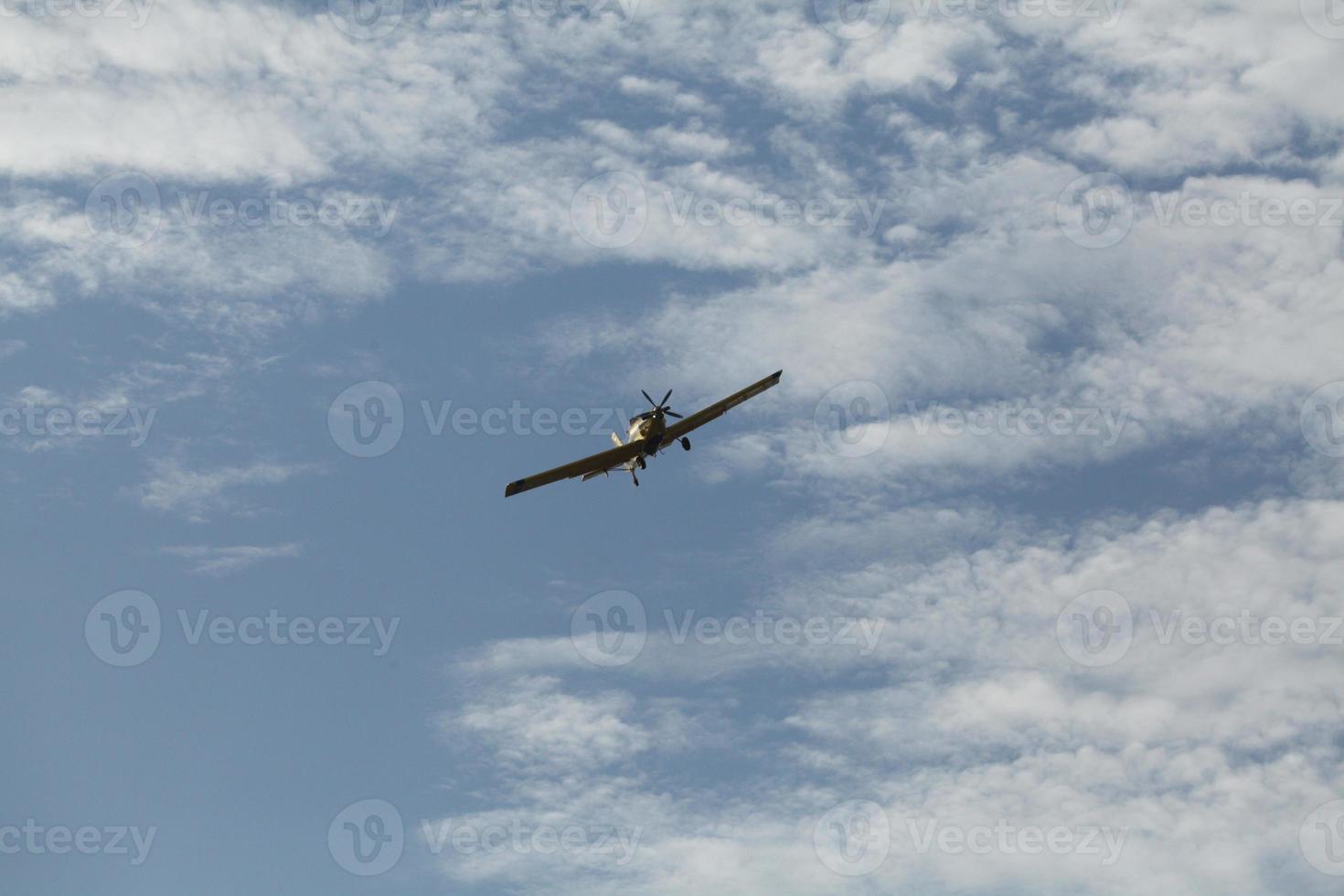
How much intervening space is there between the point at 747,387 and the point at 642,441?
8.40 m

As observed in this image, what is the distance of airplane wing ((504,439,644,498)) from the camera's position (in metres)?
73.1

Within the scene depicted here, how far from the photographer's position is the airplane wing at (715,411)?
76562 millimetres

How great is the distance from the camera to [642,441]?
75250 mm

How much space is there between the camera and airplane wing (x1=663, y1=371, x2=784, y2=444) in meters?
76.6

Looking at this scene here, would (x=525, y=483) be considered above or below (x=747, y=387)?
below

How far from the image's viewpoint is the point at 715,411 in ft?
256

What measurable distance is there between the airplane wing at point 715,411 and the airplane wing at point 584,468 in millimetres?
2470

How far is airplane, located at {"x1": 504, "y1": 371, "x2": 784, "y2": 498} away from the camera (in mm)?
73500

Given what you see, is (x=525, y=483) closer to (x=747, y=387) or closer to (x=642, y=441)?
(x=642, y=441)

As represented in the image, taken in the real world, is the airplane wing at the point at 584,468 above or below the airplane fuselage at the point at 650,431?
below

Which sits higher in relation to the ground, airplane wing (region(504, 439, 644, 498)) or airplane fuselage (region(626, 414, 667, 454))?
airplane fuselage (region(626, 414, 667, 454))

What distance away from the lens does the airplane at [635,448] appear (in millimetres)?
73500

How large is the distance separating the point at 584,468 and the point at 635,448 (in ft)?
11.6

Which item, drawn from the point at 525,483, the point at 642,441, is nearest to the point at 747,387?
the point at 642,441
